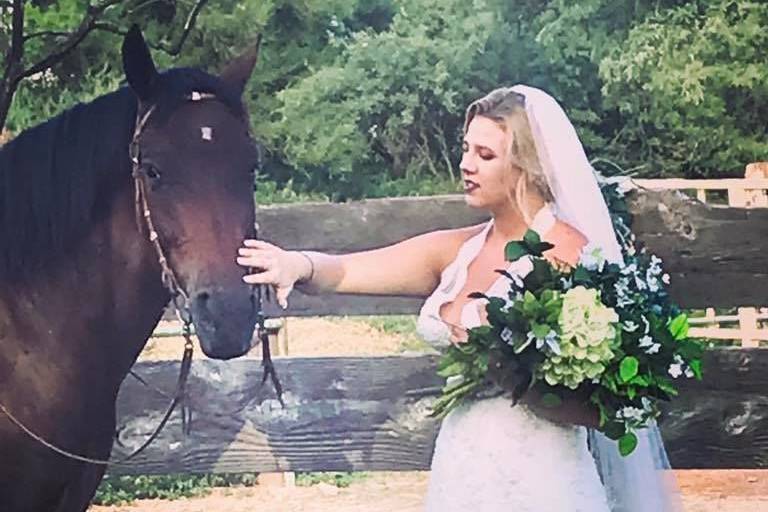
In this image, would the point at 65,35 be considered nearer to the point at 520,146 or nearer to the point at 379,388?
the point at 379,388

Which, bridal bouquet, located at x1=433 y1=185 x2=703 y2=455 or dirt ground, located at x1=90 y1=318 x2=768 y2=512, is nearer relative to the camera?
bridal bouquet, located at x1=433 y1=185 x2=703 y2=455

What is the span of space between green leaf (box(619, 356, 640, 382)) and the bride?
3.1 inches

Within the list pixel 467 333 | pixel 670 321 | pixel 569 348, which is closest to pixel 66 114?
pixel 467 333

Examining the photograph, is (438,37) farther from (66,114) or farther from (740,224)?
(66,114)

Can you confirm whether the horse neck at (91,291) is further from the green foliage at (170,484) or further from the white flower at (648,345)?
the green foliage at (170,484)

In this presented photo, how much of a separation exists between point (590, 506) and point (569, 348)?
0.25 metres

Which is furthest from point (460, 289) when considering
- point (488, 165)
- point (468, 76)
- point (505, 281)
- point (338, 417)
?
point (338, 417)

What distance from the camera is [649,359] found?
1.47 m

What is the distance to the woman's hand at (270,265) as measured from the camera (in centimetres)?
155

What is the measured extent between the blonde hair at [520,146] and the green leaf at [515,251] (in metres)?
0.13

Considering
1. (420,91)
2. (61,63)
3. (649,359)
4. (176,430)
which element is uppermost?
(61,63)

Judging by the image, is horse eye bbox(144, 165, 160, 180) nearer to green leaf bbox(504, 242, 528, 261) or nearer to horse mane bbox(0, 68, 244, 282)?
horse mane bbox(0, 68, 244, 282)

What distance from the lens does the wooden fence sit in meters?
2.46

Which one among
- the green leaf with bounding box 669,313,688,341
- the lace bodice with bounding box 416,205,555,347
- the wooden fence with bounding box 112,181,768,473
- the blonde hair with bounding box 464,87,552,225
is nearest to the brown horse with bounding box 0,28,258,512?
the lace bodice with bounding box 416,205,555,347
